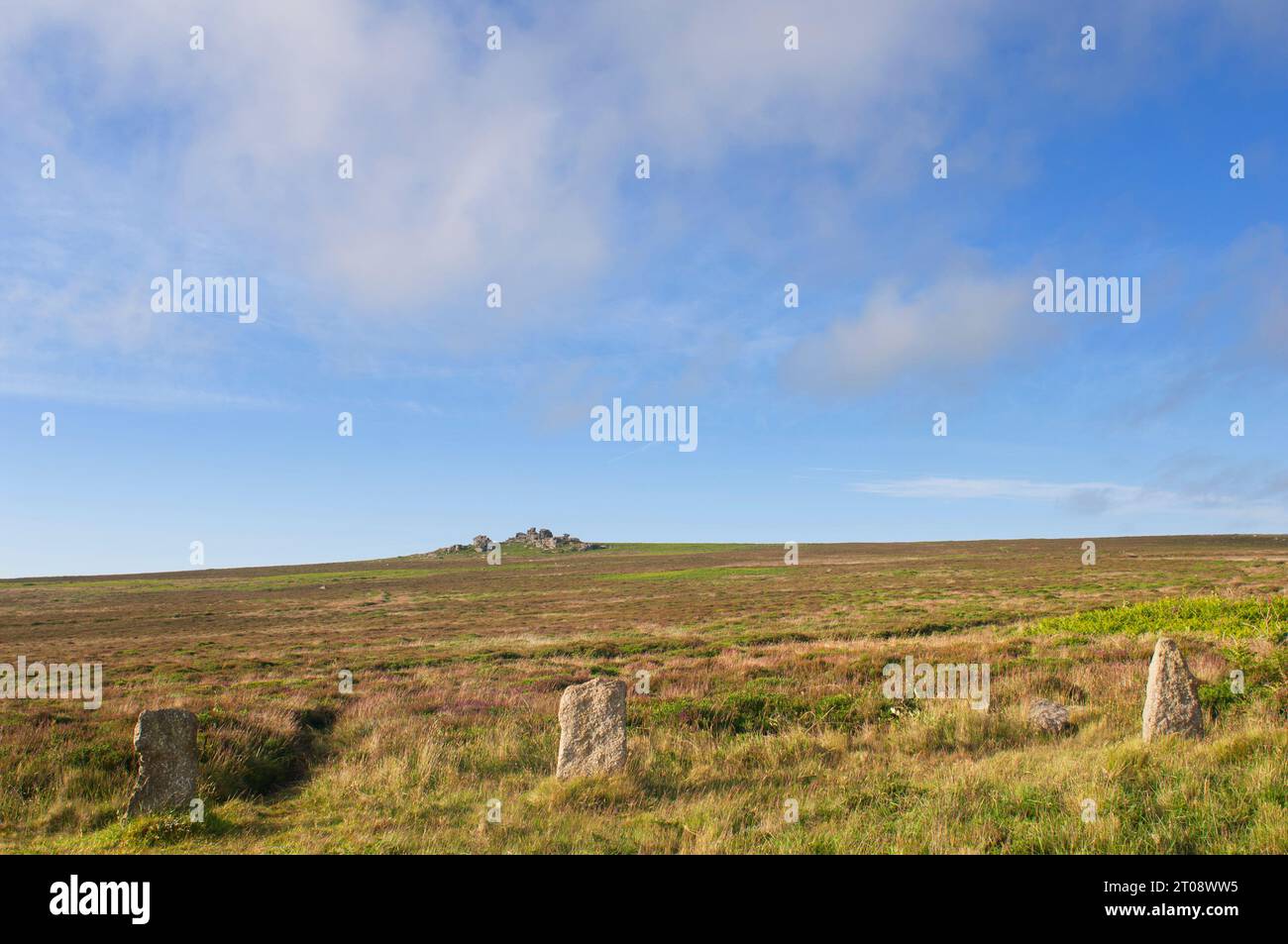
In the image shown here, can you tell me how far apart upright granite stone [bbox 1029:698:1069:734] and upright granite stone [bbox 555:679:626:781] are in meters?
6.23

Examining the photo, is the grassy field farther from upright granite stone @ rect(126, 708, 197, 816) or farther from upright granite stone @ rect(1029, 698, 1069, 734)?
upright granite stone @ rect(126, 708, 197, 816)

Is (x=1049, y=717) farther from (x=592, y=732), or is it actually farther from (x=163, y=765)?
(x=163, y=765)

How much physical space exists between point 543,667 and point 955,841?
1556 cm

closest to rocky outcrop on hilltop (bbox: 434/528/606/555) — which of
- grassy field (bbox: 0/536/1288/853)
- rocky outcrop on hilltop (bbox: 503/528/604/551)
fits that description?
rocky outcrop on hilltop (bbox: 503/528/604/551)

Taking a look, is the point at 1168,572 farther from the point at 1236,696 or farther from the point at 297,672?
the point at 297,672

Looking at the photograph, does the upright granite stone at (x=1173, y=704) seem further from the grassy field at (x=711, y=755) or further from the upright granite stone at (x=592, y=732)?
the upright granite stone at (x=592, y=732)

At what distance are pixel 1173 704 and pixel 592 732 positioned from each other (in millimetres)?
7814

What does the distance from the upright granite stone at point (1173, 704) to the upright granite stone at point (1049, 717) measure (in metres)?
1.03

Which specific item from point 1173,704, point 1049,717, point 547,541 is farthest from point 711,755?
point 547,541

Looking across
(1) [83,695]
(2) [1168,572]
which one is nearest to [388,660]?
(1) [83,695]

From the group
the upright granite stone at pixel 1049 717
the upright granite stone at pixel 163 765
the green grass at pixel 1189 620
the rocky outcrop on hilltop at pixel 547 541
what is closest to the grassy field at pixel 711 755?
the green grass at pixel 1189 620

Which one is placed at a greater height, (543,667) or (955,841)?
(955,841)

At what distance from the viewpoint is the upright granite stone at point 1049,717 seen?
32.9ft
